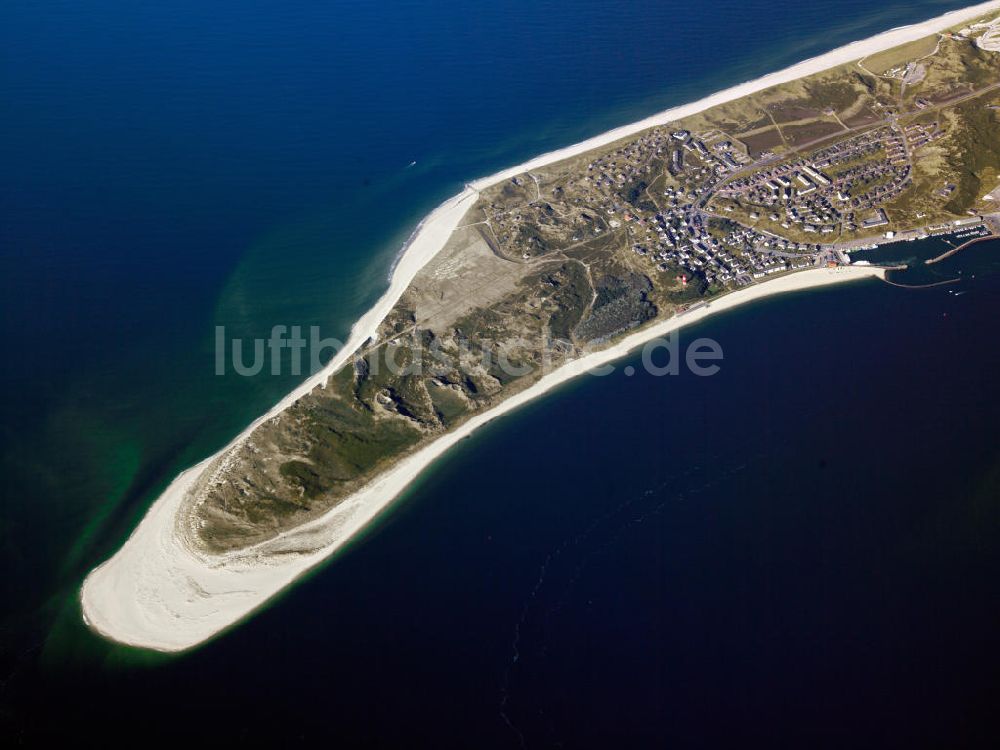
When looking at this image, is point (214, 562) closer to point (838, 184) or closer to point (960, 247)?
point (838, 184)

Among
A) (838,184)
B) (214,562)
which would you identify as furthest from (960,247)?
(214,562)

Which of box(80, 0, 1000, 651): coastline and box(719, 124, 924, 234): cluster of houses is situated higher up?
box(719, 124, 924, 234): cluster of houses

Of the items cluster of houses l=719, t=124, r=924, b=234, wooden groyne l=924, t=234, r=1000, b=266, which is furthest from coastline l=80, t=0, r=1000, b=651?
wooden groyne l=924, t=234, r=1000, b=266

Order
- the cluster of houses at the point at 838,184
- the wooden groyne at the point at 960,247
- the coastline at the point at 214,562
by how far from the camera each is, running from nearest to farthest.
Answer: the coastline at the point at 214,562, the wooden groyne at the point at 960,247, the cluster of houses at the point at 838,184

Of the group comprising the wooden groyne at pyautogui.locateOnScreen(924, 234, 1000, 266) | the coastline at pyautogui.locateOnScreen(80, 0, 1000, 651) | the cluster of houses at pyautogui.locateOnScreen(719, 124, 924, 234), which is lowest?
the coastline at pyautogui.locateOnScreen(80, 0, 1000, 651)

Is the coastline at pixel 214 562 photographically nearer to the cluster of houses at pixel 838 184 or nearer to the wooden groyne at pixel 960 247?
the cluster of houses at pixel 838 184

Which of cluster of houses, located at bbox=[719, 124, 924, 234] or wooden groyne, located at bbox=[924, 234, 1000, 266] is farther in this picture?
cluster of houses, located at bbox=[719, 124, 924, 234]

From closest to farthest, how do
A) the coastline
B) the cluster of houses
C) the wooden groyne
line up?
the coastline, the wooden groyne, the cluster of houses

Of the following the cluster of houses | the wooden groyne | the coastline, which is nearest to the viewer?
the coastline

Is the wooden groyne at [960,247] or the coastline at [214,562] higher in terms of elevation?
the wooden groyne at [960,247]

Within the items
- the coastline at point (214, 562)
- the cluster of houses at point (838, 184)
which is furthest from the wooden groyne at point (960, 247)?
the coastline at point (214, 562)

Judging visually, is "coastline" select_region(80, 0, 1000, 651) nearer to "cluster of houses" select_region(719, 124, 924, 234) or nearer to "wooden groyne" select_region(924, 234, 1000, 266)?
"cluster of houses" select_region(719, 124, 924, 234)

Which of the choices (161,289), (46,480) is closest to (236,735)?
(46,480)
